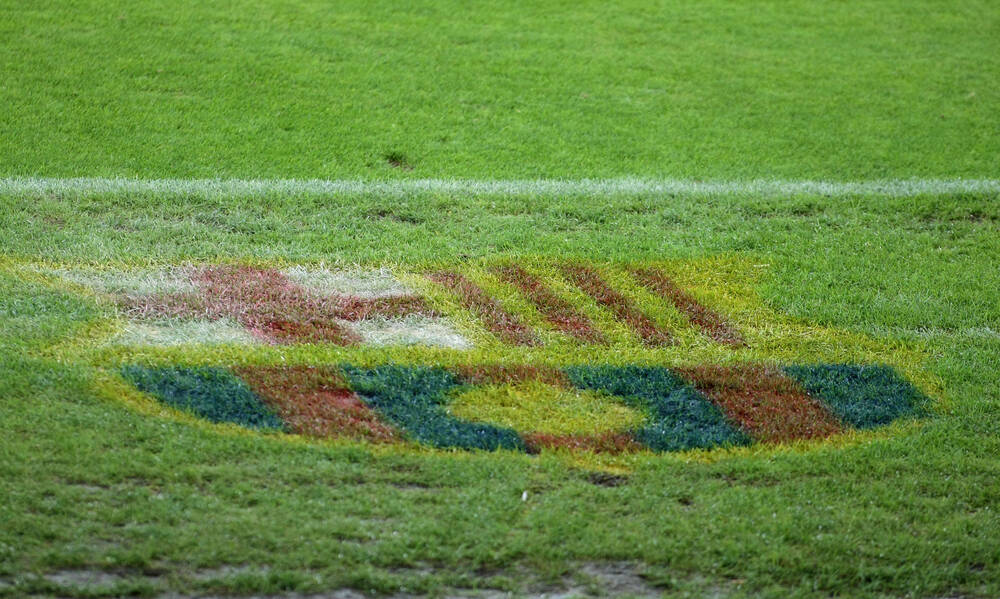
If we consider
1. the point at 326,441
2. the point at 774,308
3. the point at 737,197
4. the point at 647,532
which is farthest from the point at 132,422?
the point at 737,197

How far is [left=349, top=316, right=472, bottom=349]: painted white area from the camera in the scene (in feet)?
21.4

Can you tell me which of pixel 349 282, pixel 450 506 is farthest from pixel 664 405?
pixel 349 282

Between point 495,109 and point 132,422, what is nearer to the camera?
point 132,422

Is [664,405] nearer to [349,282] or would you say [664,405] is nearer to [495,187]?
[349,282]

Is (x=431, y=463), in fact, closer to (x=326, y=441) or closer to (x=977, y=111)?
(x=326, y=441)

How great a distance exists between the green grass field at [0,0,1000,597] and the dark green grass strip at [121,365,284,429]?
0.29ft

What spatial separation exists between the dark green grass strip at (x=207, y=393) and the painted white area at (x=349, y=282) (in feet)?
5.15

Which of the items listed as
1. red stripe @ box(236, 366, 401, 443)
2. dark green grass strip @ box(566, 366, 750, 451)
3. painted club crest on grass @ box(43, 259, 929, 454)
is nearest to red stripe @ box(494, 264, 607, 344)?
painted club crest on grass @ box(43, 259, 929, 454)

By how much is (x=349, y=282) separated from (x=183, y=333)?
1416mm

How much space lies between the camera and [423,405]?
18.5 feet

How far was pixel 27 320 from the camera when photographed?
6332mm

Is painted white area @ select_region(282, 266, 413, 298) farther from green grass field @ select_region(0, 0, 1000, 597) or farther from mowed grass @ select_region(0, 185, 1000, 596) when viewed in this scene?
mowed grass @ select_region(0, 185, 1000, 596)

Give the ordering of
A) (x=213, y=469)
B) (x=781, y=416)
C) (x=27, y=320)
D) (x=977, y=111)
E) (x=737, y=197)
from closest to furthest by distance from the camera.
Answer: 1. (x=213, y=469)
2. (x=781, y=416)
3. (x=27, y=320)
4. (x=737, y=197)
5. (x=977, y=111)

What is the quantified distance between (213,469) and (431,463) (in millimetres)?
1000
